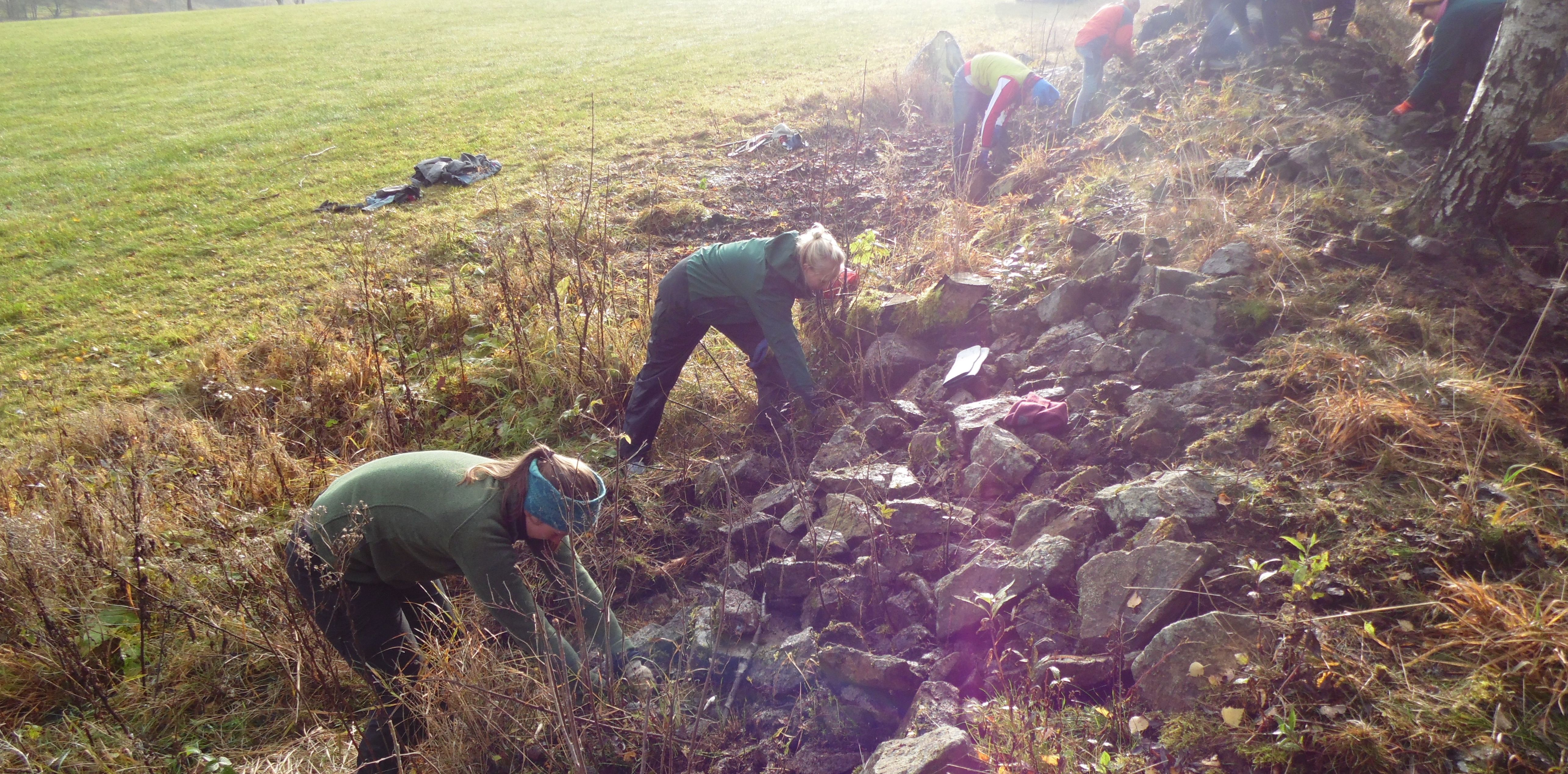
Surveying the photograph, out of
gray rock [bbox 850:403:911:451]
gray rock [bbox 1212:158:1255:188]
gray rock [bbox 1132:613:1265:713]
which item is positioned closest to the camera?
gray rock [bbox 1132:613:1265:713]

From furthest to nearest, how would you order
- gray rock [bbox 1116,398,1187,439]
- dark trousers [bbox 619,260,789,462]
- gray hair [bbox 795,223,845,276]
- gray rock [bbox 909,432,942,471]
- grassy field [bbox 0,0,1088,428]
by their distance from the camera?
grassy field [bbox 0,0,1088,428]
dark trousers [bbox 619,260,789,462]
gray hair [bbox 795,223,845,276]
gray rock [bbox 909,432,942,471]
gray rock [bbox 1116,398,1187,439]

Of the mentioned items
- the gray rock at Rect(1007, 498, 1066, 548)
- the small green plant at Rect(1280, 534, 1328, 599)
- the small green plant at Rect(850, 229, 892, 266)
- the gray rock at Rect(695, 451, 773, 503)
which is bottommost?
the gray rock at Rect(695, 451, 773, 503)

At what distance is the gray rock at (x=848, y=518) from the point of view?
357 cm

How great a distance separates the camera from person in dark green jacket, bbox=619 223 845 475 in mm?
4301

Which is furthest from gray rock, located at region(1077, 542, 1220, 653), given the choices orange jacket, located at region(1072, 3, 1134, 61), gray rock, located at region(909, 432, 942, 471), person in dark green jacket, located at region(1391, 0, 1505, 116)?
orange jacket, located at region(1072, 3, 1134, 61)

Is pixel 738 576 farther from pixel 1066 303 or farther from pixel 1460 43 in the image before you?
pixel 1460 43

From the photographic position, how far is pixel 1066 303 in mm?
4777

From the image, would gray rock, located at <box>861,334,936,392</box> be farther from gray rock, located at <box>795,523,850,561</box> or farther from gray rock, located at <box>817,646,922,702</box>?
gray rock, located at <box>817,646,922,702</box>

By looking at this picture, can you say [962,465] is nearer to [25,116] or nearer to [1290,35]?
[1290,35]

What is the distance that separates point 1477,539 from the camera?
8.08ft

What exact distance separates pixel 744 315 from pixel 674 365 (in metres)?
0.59

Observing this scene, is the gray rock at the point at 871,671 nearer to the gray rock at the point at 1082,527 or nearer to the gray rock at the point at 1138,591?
the gray rock at the point at 1138,591

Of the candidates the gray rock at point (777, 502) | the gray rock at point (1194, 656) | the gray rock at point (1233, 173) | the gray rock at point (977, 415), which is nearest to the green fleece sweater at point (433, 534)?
the gray rock at point (777, 502)

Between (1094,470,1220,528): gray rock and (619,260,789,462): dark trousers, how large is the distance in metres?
2.10
